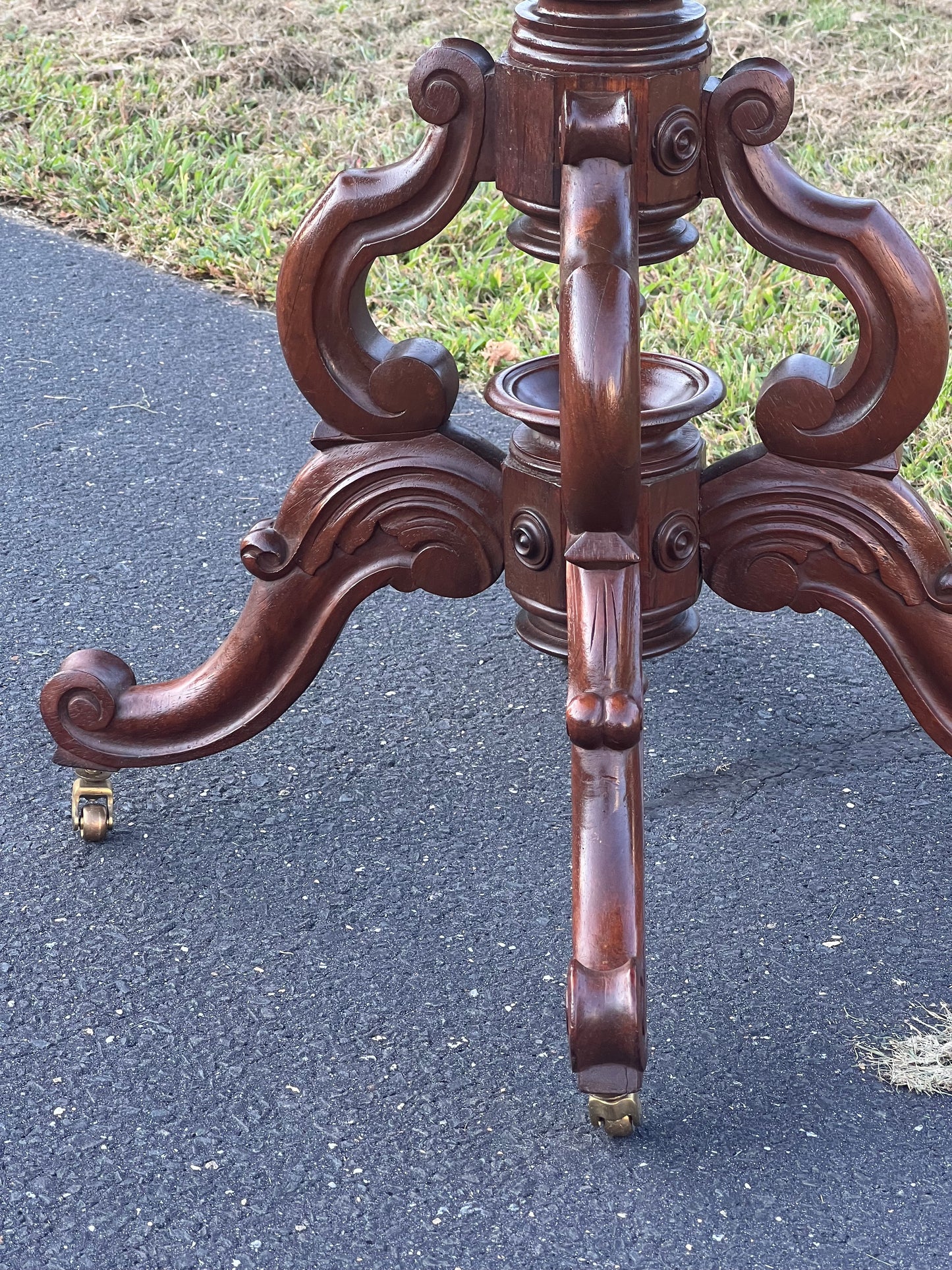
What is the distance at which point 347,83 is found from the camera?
3.89 m

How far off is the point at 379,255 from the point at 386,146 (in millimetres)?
2209

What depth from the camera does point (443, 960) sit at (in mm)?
1435

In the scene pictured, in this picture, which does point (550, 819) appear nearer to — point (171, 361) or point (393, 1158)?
point (393, 1158)

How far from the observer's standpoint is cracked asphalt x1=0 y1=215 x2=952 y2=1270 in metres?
1.17

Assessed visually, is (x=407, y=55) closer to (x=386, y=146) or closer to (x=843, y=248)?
(x=386, y=146)

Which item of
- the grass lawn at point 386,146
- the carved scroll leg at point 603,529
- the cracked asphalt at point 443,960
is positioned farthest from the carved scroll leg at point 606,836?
the grass lawn at point 386,146

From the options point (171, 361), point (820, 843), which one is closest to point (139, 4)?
point (171, 361)

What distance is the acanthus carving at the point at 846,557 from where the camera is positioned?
142cm

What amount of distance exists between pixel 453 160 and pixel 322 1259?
90 cm

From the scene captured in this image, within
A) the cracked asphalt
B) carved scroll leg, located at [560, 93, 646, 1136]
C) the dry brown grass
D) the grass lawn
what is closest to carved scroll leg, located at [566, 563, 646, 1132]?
carved scroll leg, located at [560, 93, 646, 1136]

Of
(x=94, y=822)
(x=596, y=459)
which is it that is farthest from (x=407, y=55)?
(x=596, y=459)

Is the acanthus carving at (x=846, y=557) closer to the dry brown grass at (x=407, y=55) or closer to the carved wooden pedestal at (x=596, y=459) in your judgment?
the carved wooden pedestal at (x=596, y=459)

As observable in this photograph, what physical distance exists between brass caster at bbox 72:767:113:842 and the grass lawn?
1.15 m

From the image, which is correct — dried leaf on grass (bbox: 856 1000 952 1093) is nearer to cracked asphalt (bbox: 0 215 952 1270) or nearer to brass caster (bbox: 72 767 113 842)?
cracked asphalt (bbox: 0 215 952 1270)
